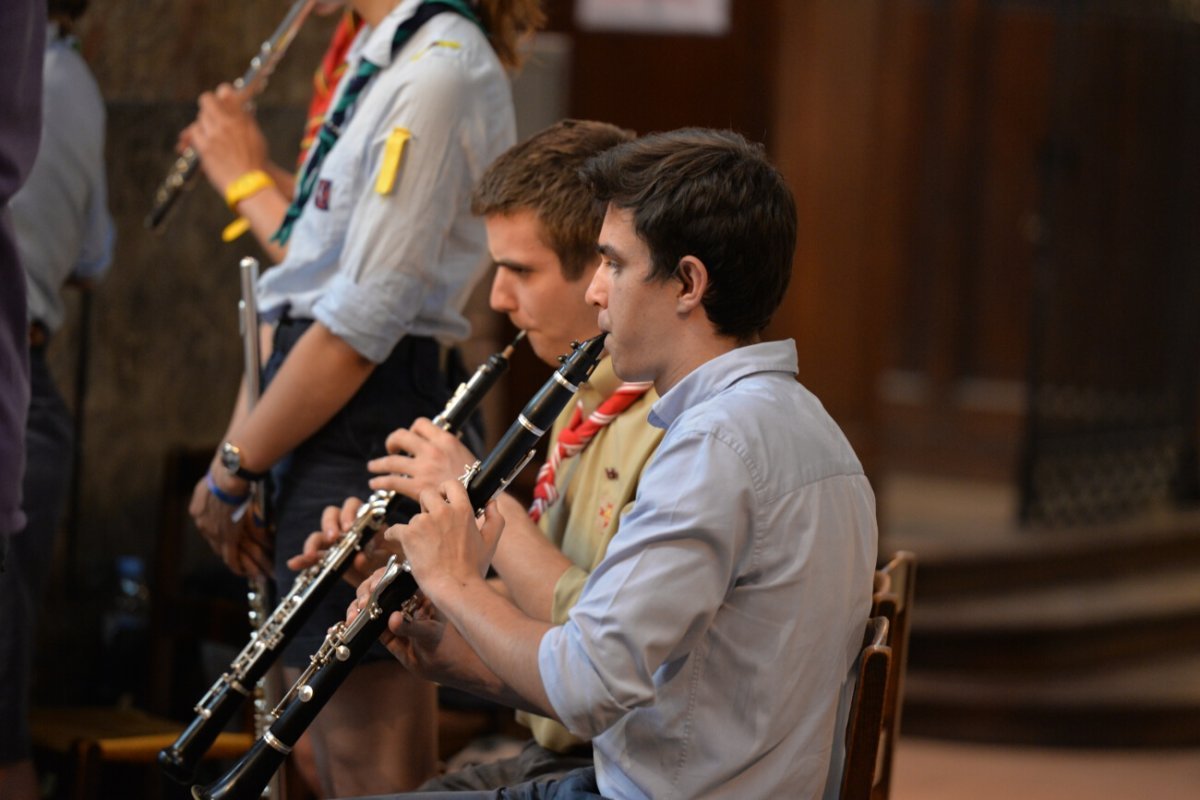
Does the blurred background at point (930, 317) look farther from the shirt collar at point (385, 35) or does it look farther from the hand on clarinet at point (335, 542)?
the shirt collar at point (385, 35)

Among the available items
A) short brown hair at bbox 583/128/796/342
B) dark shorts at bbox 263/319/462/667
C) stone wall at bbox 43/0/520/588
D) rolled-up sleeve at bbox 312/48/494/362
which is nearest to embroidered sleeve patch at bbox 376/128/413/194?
rolled-up sleeve at bbox 312/48/494/362

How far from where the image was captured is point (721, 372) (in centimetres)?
169

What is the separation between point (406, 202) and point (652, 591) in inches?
36.6

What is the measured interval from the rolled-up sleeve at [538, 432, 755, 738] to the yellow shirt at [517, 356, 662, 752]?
439mm

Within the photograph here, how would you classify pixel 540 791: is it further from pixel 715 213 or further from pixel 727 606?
pixel 715 213

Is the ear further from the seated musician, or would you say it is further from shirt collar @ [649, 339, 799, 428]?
the seated musician

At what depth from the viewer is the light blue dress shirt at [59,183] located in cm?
290

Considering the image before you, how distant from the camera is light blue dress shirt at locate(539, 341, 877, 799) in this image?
1.52 metres

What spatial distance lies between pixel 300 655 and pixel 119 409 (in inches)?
59.2

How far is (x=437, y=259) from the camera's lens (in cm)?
232

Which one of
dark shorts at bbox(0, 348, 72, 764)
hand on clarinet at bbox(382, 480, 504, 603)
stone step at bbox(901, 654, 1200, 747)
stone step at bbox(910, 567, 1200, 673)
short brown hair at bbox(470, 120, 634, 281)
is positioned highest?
short brown hair at bbox(470, 120, 634, 281)

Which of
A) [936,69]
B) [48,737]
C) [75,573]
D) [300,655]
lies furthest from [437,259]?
[936,69]

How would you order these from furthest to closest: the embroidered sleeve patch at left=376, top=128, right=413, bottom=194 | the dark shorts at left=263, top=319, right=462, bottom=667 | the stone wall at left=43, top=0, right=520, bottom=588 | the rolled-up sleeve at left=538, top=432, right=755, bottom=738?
the stone wall at left=43, top=0, right=520, bottom=588 < the dark shorts at left=263, top=319, right=462, bottom=667 < the embroidered sleeve patch at left=376, top=128, right=413, bottom=194 < the rolled-up sleeve at left=538, top=432, right=755, bottom=738

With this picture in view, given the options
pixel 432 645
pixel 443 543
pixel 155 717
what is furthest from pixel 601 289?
pixel 155 717
